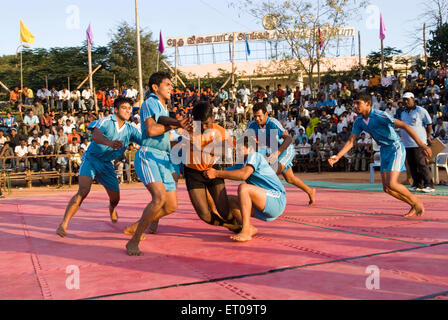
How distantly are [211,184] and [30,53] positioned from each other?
32.9 m

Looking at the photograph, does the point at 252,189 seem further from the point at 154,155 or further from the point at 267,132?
the point at 267,132

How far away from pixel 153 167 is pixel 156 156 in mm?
155

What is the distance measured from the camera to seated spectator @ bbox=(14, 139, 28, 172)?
49.9 ft

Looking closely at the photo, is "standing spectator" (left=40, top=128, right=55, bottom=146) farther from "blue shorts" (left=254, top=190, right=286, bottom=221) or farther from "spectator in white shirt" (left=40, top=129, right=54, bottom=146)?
"blue shorts" (left=254, top=190, right=286, bottom=221)

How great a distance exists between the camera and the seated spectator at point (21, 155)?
1520 cm

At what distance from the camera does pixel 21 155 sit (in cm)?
1534

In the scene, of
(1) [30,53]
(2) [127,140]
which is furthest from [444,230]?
(1) [30,53]

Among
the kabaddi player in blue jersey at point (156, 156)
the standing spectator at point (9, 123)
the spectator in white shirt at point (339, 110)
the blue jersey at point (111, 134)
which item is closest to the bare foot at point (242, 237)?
the kabaddi player in blue jersey at point (156, 156)

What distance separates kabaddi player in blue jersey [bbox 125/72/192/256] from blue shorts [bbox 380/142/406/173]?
309 centimetres

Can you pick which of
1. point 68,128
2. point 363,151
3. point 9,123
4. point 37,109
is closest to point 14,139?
point 68,128

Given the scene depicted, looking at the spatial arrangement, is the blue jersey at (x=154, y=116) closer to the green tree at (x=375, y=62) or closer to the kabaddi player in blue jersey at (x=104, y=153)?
the kabaddi player in blue jersey at (x=104, y=153)

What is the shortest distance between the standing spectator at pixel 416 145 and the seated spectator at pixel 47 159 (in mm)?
11325

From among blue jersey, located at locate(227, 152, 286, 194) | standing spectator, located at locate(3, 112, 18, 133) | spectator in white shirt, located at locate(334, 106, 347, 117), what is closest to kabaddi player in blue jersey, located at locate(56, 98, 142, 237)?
blue jersey, located at locate(227, 152, 286, 194)
